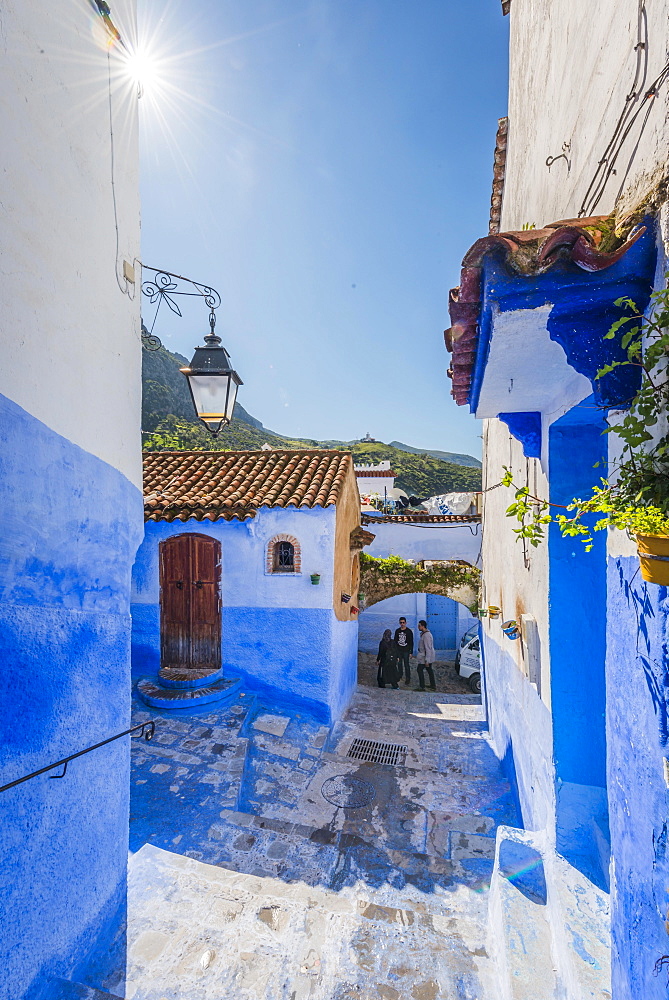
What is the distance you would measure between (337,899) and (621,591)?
159 inches

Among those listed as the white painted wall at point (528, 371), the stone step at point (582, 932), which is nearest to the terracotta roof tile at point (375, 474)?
the white painted wall at point (528, 371)

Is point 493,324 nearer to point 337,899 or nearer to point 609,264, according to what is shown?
point 609,264

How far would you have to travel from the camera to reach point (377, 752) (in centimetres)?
780

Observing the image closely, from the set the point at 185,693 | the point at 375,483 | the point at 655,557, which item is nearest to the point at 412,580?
the point at 185,693

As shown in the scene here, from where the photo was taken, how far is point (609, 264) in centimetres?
182

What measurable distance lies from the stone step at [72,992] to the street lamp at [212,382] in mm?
3938

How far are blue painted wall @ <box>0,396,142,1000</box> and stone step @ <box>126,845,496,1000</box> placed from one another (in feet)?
1.62

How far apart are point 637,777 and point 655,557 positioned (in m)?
1.01

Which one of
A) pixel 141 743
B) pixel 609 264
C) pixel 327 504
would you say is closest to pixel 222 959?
pixel 141 743

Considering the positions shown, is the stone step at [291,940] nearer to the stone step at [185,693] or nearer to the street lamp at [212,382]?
the stone step at [185,693]

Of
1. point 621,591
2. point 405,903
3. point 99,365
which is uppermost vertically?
point 99,365

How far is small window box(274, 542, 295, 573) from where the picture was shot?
873 cm

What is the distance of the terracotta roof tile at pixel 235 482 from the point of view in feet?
27.7

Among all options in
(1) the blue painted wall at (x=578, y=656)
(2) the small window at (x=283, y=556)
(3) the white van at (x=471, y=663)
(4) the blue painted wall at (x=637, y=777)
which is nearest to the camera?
(4) the blue painted wall at (x=637, y=777)
